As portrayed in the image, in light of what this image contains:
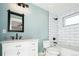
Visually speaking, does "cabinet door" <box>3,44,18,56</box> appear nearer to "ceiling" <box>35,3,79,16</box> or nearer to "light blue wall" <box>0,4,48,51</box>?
"light blue wall" <box>0,4,48,51</box>

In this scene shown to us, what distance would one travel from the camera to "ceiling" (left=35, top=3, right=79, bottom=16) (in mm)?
1464

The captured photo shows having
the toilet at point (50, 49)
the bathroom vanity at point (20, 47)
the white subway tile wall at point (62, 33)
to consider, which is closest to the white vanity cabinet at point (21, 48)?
the bathroom vanity at point (20, 47)

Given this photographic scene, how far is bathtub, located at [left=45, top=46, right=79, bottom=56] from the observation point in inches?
55.5

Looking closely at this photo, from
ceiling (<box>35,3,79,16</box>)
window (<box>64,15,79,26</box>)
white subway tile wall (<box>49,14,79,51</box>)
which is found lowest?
white subway tile wall (<box>49,14,79,51</box>)

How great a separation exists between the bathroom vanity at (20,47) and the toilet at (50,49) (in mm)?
159

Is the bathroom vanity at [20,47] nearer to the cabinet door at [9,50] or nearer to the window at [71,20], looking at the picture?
the cabinet door at [9,50]

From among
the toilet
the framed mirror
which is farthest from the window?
the framed mirror

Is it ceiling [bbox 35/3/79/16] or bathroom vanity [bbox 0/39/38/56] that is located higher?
ceiling [bbox 35/3/79/16]

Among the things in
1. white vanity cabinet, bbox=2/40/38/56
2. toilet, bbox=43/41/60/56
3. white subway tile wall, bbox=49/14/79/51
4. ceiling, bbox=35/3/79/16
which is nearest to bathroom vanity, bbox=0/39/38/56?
white vanity cabinet, bbox=2/40/38/56

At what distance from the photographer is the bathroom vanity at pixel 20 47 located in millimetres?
1473

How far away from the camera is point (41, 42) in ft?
5.13

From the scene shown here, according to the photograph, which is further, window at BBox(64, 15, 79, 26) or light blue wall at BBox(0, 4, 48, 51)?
light blue wall at BBox(0, 4, 48, 51)

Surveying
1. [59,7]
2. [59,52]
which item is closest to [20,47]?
[59,52]

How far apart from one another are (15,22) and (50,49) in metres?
0.72
